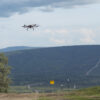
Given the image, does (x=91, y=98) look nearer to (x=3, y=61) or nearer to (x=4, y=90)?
(x=4, y=90)

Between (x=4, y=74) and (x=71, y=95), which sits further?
(x=4, y=74)

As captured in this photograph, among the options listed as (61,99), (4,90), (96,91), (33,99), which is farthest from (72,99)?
(4,90)

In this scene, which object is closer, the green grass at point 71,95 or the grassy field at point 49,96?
the grassy field at point 49,96

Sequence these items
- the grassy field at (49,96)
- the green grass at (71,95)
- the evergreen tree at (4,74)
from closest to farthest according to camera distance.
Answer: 1. the grassy field at (49,96)
2. the green grass at (71,95)
3. the evergreen tree at (4,74)

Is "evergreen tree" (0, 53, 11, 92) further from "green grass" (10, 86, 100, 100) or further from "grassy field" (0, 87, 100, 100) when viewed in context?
"grassy field" (0, 87, 100, 100)

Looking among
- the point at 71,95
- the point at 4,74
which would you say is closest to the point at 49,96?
the point at 71,95

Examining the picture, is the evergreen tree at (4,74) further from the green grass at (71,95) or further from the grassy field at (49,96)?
the grassy field at (49,96)

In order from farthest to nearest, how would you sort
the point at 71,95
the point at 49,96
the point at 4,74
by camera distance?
1. the point at 4,74
2. the point at 71,95
3. the point at 49,96

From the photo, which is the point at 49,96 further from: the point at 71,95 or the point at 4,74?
the point at 4,74

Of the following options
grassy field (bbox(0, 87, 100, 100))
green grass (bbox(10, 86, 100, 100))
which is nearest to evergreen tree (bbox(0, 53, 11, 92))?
green grass (bbox(10, 86, 100, 100))

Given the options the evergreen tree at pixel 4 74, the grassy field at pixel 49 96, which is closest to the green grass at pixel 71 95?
the grassy field at pixel 49 96

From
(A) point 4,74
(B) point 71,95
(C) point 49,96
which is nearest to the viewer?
(C) point 49,96
